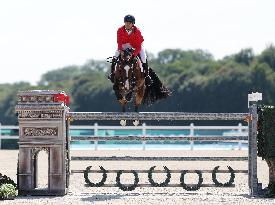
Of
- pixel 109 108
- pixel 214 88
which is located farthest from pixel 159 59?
pixel 214 88

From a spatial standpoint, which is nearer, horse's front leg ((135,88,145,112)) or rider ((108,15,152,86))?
rider ((108,15,152,86))

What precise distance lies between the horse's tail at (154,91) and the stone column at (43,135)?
6.49 ft

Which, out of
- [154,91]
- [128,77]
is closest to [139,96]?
[154,91]

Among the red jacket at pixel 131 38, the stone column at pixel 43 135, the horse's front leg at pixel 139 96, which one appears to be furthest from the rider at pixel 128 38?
the stone column at pixel 43 135

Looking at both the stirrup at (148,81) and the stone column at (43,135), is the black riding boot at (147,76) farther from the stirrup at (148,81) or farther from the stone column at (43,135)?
the stone column at (43,135)

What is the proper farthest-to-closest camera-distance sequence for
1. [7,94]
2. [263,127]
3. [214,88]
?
1. [7,94]
2. [214,88]
3. [263,127]

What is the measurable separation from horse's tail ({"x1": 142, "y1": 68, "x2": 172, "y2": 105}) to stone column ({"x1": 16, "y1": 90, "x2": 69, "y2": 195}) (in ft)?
6.49

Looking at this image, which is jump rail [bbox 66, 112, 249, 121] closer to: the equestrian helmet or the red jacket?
the red jacket

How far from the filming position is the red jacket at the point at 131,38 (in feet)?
41.3

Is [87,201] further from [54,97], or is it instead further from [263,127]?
[263,127]

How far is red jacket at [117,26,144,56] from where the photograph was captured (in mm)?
12578

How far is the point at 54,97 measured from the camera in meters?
11.8

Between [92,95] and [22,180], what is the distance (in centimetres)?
8273

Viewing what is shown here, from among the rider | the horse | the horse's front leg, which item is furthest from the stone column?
the horse's front leg
